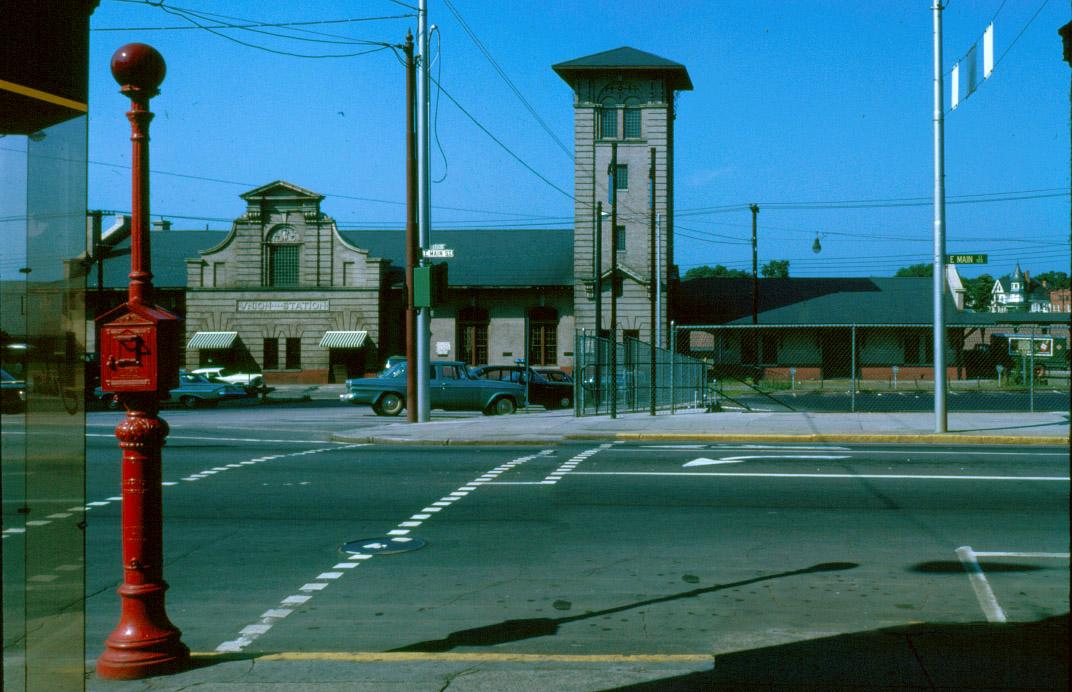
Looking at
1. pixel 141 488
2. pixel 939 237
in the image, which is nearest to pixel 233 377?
pixel 939 237

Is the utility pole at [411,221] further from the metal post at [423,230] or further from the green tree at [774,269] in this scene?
the green tree at [774,269]

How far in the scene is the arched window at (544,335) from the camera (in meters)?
57.4

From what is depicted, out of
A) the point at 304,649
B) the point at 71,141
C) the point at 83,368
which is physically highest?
the point at 71,141

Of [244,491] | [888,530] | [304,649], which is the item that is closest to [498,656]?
[304,649]

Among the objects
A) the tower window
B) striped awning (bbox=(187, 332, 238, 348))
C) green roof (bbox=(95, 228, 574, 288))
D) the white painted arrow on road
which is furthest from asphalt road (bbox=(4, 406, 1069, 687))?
green roof (bbox=(95, 228, 574, 288))

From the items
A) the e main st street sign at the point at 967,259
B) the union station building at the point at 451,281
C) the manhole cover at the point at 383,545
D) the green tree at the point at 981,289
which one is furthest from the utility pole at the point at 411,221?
the green tree at the point at 981,289

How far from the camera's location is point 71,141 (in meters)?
3.79

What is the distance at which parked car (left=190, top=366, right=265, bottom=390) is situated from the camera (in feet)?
152

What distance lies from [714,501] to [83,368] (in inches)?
318

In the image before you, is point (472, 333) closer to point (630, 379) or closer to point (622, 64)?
point (622, 64)

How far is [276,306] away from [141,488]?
52.3 meters

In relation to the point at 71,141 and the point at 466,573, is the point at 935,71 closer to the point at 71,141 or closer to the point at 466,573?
the point at 466,573

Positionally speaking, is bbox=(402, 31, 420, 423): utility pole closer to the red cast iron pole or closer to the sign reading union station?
the red cast iron pole

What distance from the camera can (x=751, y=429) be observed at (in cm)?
2006
